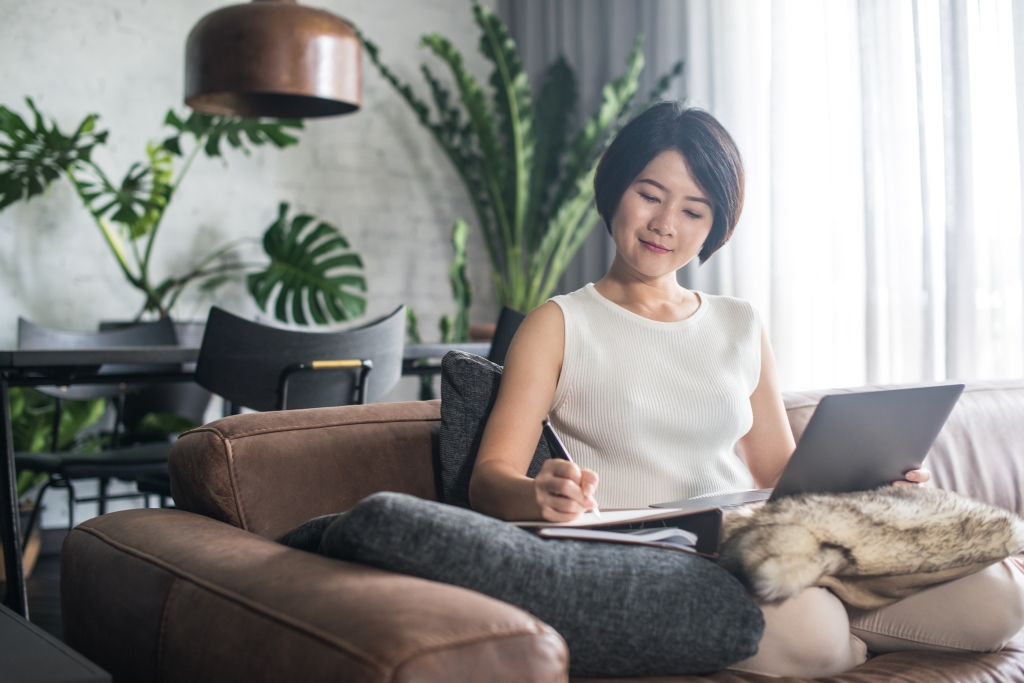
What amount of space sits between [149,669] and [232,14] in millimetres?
1801

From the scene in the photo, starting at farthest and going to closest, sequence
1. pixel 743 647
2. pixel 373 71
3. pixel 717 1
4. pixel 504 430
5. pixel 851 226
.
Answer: pixel 373 71 → pixel 717 1 → pixel 851 226 → pixel 504 430 → pixel 743 647

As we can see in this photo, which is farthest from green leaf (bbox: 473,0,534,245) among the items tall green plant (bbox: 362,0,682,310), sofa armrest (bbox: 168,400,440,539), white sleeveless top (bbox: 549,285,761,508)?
sofa armrest (bbox: 168,400,440,539)

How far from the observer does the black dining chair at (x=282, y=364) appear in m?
2.06

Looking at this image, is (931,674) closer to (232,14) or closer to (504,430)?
(504,430)

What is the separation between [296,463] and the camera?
1.18 m

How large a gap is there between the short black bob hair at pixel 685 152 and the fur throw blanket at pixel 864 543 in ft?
1.83

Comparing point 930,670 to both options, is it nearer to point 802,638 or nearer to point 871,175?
point 802,638

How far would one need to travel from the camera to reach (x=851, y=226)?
120 inches

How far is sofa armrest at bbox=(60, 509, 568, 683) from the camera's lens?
2.09ft

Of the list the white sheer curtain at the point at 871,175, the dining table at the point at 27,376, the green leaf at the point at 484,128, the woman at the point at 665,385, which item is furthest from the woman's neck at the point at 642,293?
the green leaf at the point at 484,128

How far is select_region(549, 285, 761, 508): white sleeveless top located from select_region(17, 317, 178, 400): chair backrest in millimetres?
1855

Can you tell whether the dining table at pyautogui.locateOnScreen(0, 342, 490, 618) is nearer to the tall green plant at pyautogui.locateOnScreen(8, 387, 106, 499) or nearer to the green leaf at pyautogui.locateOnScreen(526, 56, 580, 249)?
the tall green plant at pyautogui.locateOnScreen(8, 387, 106, 499)

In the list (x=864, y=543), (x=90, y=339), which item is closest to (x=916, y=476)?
(x=864, y=543)

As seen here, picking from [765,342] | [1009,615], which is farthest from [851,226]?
[1009,615]
